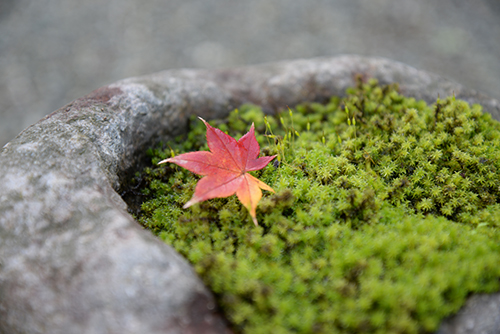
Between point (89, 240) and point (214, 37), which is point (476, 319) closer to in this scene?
point (89, 240)

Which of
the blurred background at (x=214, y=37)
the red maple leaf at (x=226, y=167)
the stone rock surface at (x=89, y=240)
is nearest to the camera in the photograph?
the stone rock surface at (x=89, y=240)

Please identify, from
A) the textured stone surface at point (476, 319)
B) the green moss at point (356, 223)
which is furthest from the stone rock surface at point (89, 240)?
the green moss at point (356, 223)

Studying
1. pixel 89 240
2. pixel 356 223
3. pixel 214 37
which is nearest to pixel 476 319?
pixel 356 223

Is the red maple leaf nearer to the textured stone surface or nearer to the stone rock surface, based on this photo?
the stone rock surface

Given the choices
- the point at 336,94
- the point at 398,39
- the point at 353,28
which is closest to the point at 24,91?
the point at 336,94

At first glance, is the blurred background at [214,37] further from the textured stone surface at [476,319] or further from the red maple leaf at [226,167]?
the textured stone surface at [476,319]

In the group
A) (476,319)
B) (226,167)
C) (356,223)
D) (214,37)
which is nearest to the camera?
(476,319)
